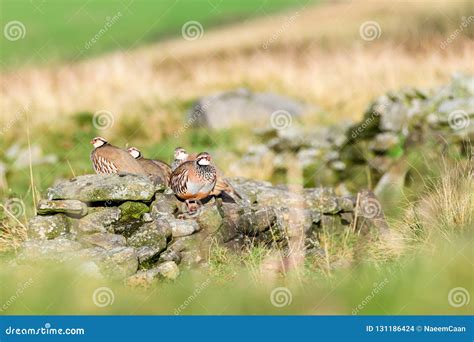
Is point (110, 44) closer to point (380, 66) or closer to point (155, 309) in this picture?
point (380, 66)

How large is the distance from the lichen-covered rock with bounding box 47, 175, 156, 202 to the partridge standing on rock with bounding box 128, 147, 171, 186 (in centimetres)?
48

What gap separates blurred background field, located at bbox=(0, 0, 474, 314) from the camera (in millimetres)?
8117

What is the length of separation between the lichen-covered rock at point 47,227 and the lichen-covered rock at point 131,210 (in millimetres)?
679

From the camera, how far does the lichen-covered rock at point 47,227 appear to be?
30.7 feet

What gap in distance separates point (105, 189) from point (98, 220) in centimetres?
37

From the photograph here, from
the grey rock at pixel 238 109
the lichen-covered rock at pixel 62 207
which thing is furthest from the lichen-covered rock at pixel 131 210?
the grey rock at pixel 238 109

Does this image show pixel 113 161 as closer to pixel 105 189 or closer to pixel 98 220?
pixel 105 189

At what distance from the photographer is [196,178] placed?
376 inches

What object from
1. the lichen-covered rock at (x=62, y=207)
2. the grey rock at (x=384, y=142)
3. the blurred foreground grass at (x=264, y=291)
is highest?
the grey rock at (x=384, y=142)

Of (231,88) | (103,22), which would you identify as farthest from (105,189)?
(103,22)

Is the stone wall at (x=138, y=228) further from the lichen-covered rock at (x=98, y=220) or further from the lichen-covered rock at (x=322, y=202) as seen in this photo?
the lichen-covered rock at (x=322, y=202)

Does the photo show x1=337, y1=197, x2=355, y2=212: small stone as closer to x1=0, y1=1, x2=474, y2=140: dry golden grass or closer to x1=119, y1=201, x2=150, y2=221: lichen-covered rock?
x1=119, y1=201, x2=150, y2=221: lichen-covered rock

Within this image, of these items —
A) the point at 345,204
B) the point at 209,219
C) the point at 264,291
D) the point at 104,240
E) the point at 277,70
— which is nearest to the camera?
the point at 264,291

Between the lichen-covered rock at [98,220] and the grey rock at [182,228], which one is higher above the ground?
the lichen-covered rock at [98,220]
